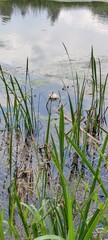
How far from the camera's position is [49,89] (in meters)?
3.38

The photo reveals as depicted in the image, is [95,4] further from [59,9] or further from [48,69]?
[48,69]

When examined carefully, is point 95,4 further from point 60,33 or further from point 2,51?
point 2,51

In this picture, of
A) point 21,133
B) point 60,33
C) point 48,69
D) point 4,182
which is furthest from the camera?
point 60,33

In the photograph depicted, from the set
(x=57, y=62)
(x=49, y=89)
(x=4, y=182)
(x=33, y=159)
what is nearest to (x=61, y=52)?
→ (x=57, y=62)

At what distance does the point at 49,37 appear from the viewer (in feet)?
16.7

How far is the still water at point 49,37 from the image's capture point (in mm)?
3969

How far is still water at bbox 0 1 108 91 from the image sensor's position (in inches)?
156

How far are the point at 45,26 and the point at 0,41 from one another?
1.21 meters

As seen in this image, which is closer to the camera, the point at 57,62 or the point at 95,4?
the point at 57,62

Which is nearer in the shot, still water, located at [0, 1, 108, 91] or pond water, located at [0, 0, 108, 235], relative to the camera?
pond water, located at [0, 0, 108, 235]

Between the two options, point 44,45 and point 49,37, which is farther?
point 49,37

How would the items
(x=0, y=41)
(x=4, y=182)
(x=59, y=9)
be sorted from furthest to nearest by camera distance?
(x=59, y=9), (x=0, y=41), (x=4, y=182)

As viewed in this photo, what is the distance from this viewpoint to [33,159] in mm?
2283

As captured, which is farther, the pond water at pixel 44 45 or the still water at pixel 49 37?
the still water at pixel 49 37
